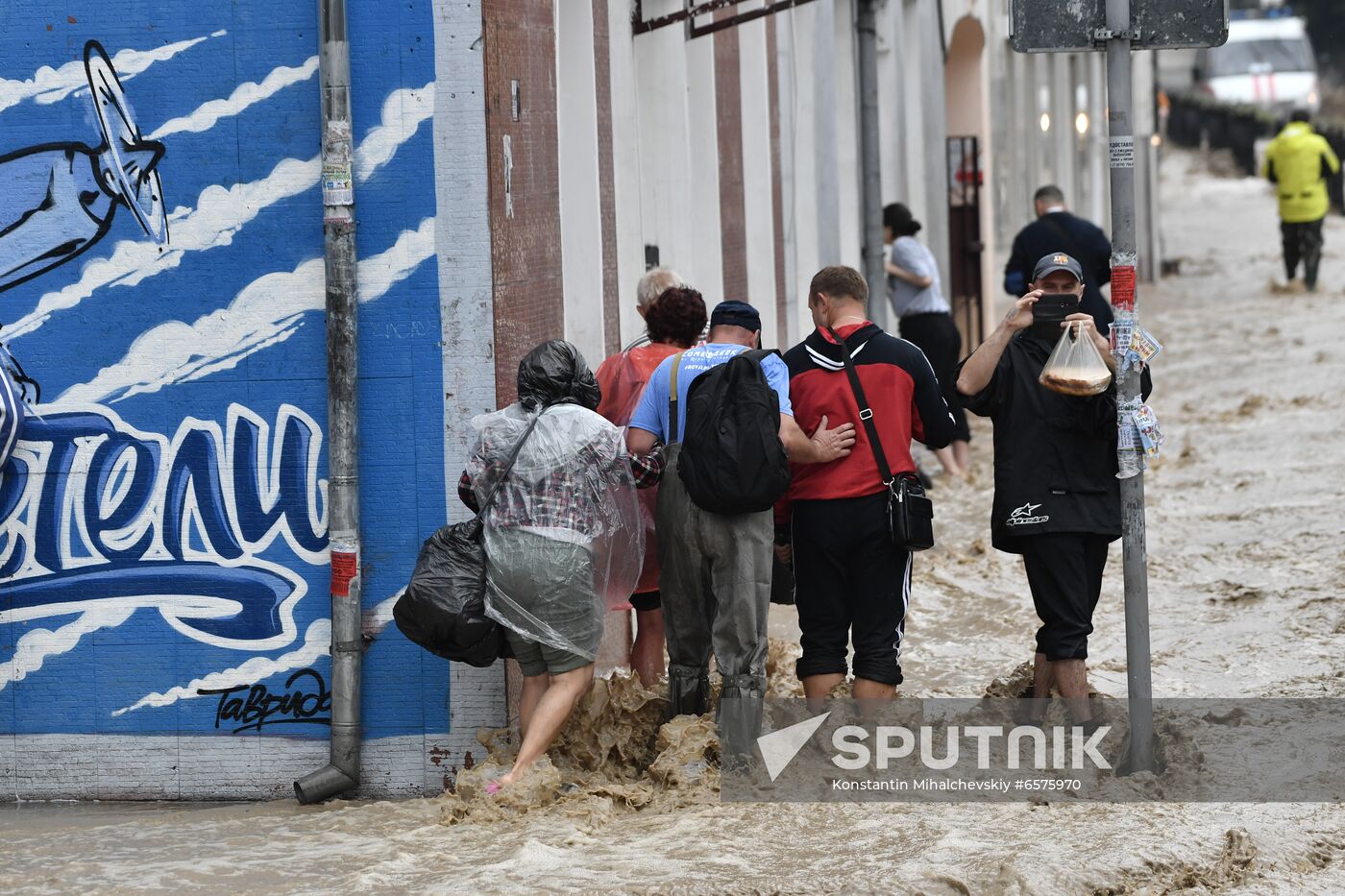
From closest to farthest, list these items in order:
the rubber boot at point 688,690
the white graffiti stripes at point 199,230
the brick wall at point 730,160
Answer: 1. the white graffiti stripes at point 199,230
2. the rubber boot at point 688,690
3. the brick wall at point 730,160

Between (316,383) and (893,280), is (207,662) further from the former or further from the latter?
(893,280)

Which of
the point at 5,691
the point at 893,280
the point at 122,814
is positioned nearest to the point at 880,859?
the point at 122,814

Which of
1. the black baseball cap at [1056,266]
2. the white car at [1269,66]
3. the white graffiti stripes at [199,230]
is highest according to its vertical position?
the white car at [1269,66]

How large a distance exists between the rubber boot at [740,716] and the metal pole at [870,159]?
633 cm

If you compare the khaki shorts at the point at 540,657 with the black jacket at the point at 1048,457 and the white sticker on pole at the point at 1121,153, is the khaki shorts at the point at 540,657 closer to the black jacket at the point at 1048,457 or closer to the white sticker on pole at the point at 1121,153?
the black jacket at the point at 1048,457

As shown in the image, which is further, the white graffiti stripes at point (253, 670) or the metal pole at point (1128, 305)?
the white graffiti stripes at point (253, 670)

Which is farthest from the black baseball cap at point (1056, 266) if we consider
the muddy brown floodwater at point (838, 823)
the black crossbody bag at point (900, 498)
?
the muddy brown floodwater at point (838, 823)

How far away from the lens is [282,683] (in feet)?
22.6

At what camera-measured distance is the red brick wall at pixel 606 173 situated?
8.44m

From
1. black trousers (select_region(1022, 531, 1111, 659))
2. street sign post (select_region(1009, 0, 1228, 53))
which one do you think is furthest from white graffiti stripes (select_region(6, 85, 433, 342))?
black trousers (select_region(1022, 531, 1111, 659))

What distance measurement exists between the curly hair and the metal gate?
1090cm

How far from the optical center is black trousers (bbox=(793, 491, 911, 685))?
6.58m

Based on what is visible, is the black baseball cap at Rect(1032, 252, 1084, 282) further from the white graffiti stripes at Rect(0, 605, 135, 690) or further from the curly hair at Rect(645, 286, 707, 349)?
the white graffiti stripes at Rect(0, 605, 135, 690)

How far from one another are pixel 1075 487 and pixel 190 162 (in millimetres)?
3303
